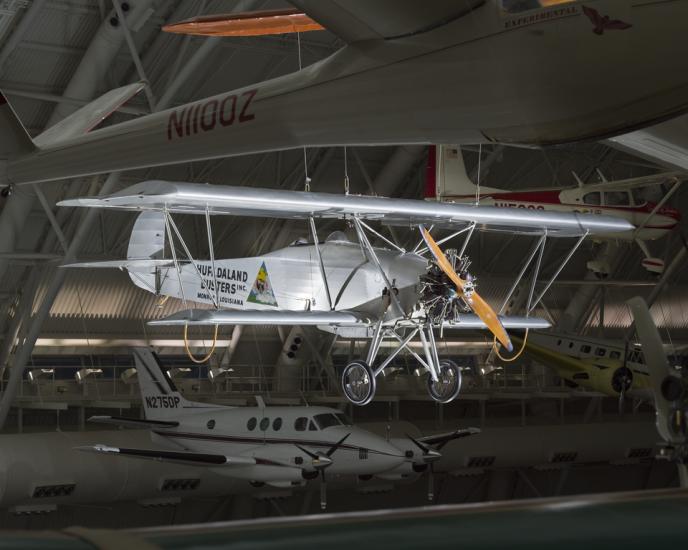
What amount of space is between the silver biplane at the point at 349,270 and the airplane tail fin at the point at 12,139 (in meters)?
3.86

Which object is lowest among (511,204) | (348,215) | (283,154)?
(348,215)

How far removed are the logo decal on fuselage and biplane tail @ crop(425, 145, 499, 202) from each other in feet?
17.7

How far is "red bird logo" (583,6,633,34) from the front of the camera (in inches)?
109

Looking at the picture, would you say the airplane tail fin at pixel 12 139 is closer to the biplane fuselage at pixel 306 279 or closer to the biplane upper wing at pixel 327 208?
the biplane upper wing at pixel 327 208

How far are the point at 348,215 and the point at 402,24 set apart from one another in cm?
836

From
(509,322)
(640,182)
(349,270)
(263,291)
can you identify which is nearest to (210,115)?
(349,270)

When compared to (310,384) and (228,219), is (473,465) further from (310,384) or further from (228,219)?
(228,219)

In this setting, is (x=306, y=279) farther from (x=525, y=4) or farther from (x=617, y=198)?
(x=525, y=4)

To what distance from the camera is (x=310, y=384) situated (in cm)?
2988

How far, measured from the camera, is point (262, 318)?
1205cm

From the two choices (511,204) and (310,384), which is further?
(310,384)

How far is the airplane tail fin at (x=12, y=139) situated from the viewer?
616cm

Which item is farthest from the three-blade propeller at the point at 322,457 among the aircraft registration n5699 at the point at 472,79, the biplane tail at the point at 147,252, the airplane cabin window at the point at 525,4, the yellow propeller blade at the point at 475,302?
the airplane cabin window at the point at 525,4

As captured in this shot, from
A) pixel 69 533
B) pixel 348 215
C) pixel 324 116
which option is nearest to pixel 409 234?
pixel 348 215
